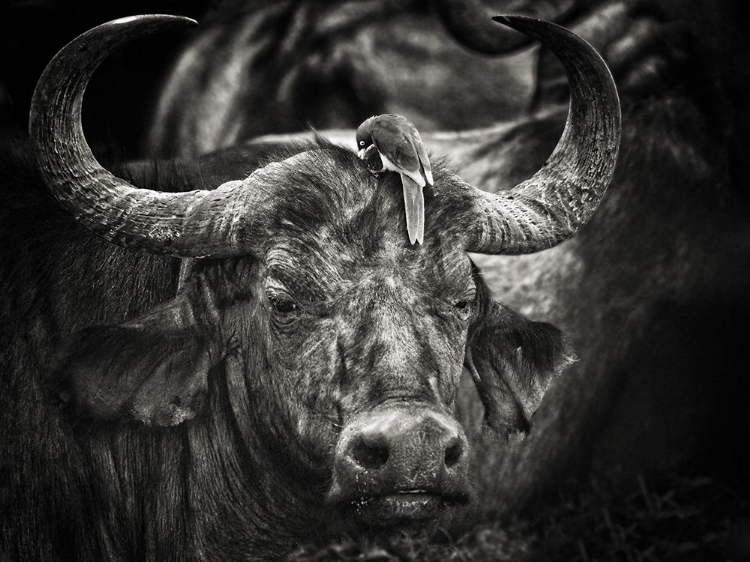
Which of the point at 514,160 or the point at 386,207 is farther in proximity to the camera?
the point at 514,160

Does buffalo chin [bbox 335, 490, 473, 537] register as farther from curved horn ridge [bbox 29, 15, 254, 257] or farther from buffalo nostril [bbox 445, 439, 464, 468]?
curved horn ridge [bbox 29, 15, 254, 257]

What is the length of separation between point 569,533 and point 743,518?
1024mm

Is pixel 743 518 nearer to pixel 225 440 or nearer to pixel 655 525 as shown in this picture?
pixel 655 525

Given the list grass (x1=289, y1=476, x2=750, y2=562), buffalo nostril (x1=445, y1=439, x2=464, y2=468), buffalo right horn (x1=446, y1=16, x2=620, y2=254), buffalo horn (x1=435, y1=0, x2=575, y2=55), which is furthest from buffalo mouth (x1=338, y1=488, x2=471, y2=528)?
buffalo horn (x1=435, y1=0, x2=575, y2=55)

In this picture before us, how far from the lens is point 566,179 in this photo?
12.1 feet

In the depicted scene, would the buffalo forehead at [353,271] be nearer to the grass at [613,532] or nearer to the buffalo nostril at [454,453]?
the buffalo nostril at [454,453]

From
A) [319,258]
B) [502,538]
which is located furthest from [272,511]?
[502,538]

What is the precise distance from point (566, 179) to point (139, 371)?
5.87 ft

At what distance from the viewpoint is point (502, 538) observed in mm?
5348

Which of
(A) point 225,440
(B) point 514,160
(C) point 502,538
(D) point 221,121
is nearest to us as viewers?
(A) point 225,440

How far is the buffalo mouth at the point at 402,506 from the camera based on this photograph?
304cm

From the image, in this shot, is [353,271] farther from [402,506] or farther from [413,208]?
[402,506]

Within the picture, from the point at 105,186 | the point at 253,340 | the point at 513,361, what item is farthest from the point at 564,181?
the point at 105,186

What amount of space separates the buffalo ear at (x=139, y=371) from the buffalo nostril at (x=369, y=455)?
2.70 ft
